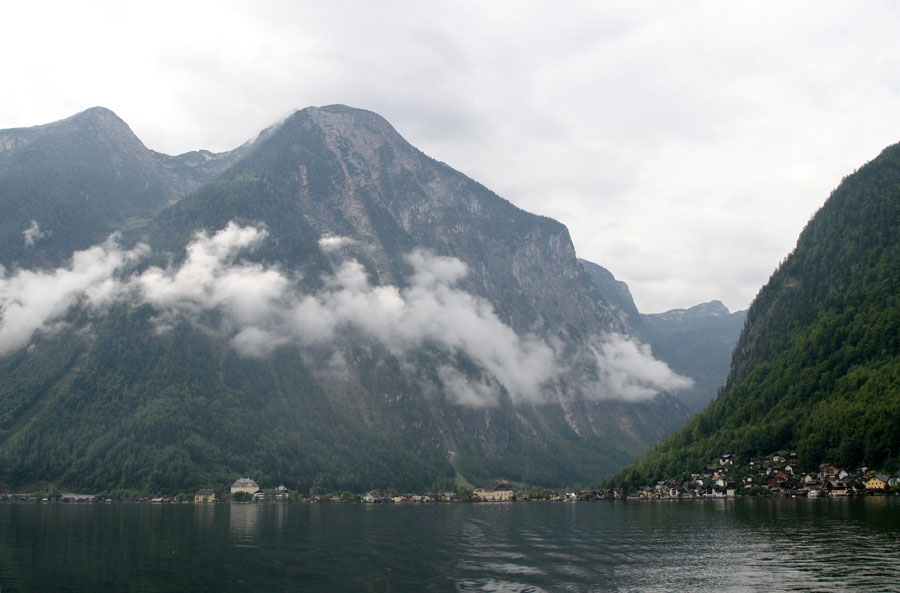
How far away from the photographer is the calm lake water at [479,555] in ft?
158

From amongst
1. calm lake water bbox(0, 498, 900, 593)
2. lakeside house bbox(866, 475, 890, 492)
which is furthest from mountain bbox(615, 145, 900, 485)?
calm lake water bbox(0, 498, 900, 593)

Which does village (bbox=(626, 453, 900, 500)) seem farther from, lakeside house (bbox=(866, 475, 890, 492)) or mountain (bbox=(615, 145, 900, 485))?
mountain (bbox=(615, 145, 900, 485))

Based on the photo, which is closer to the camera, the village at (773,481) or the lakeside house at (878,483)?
the lakeside house at (878,483)

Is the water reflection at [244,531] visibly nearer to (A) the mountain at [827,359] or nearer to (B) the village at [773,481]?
(B) the village at [773,481]

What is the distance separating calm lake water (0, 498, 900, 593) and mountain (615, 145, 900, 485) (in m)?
27.0

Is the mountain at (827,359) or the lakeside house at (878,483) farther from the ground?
the mountain at (827,359)

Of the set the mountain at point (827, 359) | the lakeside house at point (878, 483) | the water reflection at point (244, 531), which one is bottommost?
the water reflection at point (244, 531)

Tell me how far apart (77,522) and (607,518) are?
80.7m

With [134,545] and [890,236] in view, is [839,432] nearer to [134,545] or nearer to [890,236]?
[890,236]

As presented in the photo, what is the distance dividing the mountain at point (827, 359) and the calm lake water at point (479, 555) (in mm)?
27024

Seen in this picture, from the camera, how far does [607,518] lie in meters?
113

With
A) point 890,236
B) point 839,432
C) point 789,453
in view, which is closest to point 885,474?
point 839,432

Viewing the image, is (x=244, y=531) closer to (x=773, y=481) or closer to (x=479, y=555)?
(x=479, y=555)

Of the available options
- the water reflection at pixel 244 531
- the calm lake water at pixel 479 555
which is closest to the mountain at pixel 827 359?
the calm lake water at pixel 479 555
